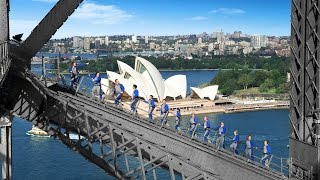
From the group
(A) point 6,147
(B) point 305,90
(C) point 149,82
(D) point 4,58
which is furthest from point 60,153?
(C) point 149,82

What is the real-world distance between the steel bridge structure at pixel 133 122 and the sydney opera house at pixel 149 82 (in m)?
39.9

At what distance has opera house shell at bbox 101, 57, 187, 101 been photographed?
5075 centimetres

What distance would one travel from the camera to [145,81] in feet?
173

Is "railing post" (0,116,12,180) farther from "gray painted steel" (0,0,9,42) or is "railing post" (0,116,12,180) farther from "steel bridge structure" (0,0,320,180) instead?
"gray painted steel" (0,0,9,42)

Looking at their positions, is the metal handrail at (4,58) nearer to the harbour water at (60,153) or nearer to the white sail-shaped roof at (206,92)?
the harbour water at (60,153)

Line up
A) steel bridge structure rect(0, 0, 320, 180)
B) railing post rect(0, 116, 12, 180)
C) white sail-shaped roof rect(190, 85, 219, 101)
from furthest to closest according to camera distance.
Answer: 1. white sail-shaped roof rect(190, 85, 219, 101)
2. railing post rect(0, 116, 12, 180)
3. steel bridge structure rect(0, 0, 320, 180)

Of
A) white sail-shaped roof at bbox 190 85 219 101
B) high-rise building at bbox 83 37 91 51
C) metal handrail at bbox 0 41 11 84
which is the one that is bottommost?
white sail-shaped roof at bbox 190 85 219 101

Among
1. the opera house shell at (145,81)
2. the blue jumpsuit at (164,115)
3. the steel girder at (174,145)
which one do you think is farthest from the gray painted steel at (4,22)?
the opera house shell at (145,81)

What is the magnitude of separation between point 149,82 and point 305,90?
4779cm

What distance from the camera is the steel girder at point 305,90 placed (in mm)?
5441

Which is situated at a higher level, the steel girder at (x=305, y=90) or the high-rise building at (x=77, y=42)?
the high-rise building at (x=77, y=42)

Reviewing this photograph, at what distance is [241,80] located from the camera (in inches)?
2832

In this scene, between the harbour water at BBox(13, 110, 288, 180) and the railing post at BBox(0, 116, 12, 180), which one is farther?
the harbour water at BBox(13, 110, 288, 180)

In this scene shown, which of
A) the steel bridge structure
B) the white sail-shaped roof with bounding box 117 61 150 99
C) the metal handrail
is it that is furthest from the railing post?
the white sail-shaped roof with bounding box 117 61 150 99
